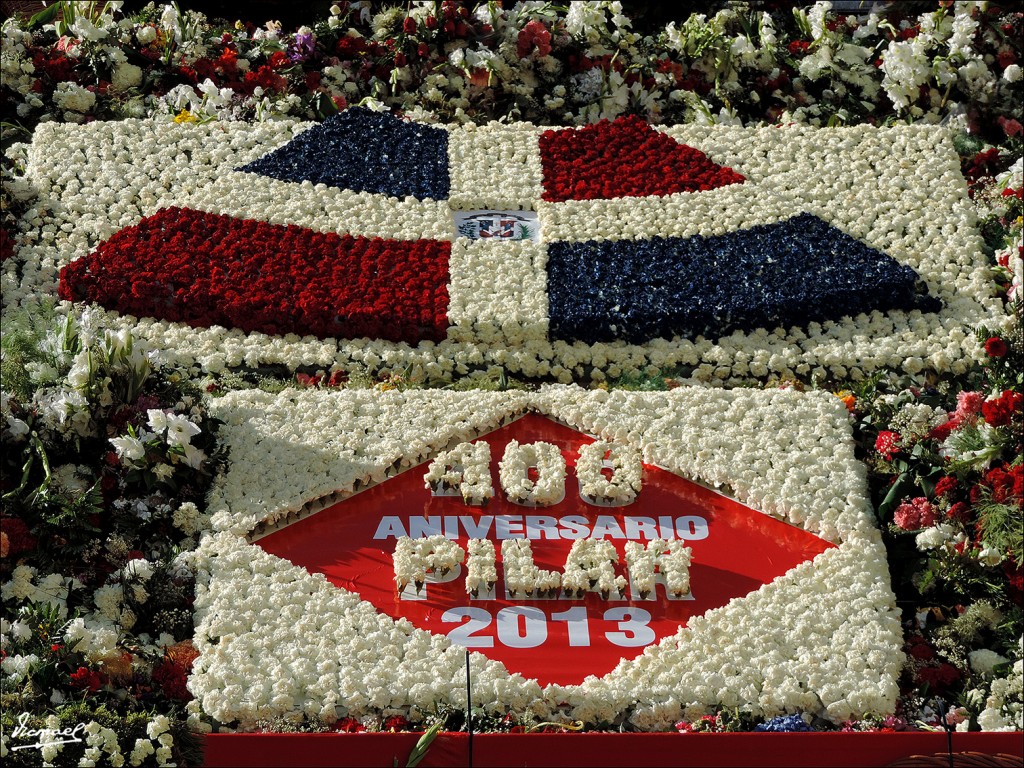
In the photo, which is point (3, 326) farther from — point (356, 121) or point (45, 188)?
point (356, 121)

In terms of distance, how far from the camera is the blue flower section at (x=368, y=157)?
1137cm

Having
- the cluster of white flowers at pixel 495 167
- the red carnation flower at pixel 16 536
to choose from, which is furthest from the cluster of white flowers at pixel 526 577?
the cluster of white flowers at pixel 495 167

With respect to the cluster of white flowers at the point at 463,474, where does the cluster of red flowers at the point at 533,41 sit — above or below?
above

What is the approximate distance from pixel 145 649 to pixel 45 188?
175 inches

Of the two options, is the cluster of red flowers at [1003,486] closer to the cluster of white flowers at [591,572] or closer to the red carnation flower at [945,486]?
the red carnation flower at [945,486]

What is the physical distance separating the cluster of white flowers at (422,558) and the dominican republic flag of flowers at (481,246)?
1.93 m

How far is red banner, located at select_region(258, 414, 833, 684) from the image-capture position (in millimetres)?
8156

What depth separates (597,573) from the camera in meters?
8.43

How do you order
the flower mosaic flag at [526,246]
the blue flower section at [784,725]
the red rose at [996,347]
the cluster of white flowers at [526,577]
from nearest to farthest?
1. the blue flower section at [784,725]
2. the cluster of white flowers at [526,577]
3. the red rose at [996,347]
4. the flower mosaic flag at [526,246]

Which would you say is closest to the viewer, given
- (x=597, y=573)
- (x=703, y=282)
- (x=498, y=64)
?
(x=597, y=573)

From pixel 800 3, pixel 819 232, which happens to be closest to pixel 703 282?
pixel 819 232

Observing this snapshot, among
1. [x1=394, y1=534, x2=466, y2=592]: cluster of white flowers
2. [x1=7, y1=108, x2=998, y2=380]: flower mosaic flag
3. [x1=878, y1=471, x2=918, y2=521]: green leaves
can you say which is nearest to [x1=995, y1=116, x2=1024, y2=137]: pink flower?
[x1=7, y1=108, x2=998, y2=380]: flower mosaic flag

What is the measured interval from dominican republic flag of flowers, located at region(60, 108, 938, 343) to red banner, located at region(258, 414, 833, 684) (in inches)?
49.7

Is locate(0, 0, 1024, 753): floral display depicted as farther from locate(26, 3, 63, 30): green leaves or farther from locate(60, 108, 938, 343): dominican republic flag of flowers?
locate(26, 3, 63, 30): green leaves
